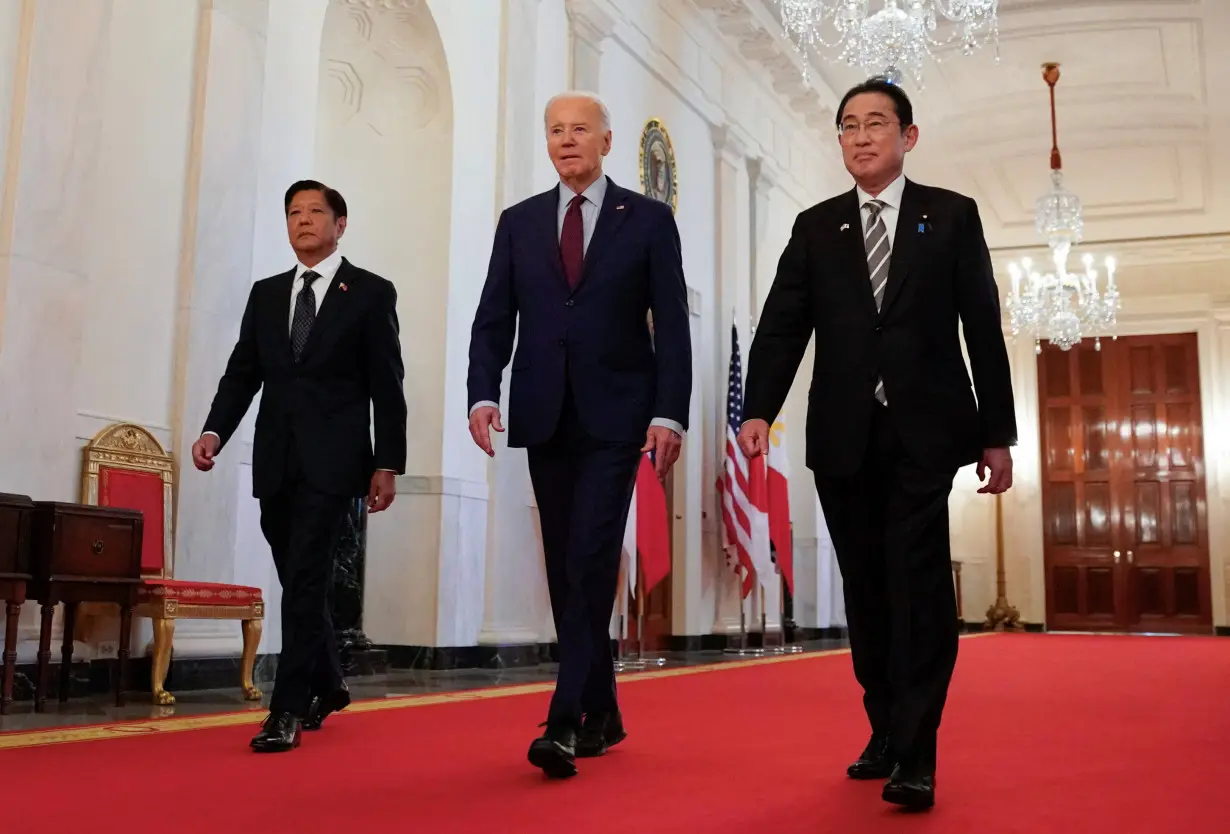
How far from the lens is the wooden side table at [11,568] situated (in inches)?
166

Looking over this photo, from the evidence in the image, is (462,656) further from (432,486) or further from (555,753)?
(555,753)

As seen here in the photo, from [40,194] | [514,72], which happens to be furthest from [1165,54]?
→ [40,194]

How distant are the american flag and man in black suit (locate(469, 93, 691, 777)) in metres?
7.07

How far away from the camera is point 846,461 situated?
249 cm

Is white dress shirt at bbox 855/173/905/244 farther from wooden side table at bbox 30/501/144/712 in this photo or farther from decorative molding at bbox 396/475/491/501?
decorative molding at bbox 396/475/491/501

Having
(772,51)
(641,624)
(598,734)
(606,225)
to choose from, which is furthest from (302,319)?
(772,51)

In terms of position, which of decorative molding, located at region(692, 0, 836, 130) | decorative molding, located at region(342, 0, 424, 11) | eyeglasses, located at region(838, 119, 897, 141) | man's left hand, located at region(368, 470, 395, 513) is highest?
decorative molding, located at region(692, 0, 836, 130)

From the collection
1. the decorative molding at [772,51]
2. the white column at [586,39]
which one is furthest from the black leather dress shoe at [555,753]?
the decorative molding at [772,51]

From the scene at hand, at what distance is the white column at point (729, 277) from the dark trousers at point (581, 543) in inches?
305

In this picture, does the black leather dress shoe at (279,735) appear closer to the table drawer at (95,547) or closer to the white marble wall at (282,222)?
the table drawer at (95,547)

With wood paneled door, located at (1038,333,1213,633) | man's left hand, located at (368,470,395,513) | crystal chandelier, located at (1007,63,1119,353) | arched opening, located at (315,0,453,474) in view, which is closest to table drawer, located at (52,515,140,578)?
man's left hand, located at (368,470,395,513)

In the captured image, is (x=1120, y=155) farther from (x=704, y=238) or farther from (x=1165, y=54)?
(x=704, y=238)

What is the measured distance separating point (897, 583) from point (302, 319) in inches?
73.2

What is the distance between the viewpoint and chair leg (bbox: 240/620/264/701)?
16.3 feet
